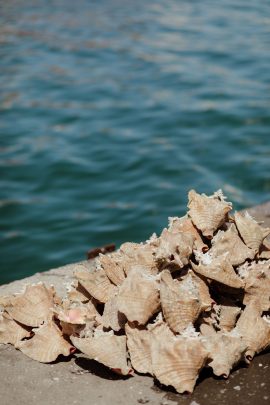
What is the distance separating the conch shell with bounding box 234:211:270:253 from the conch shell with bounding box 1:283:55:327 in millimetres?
936

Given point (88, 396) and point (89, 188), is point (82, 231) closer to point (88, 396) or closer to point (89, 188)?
point (89, 188)

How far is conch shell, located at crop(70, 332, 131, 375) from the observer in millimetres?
3148

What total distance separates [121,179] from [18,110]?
249cm

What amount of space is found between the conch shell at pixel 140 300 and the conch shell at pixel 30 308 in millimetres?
444

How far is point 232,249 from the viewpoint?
341 centimetres

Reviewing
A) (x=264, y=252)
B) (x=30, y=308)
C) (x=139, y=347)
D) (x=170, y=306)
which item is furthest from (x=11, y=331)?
(x=264, y=252)

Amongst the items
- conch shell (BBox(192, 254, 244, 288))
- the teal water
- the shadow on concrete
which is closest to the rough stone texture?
the shadow on concrete

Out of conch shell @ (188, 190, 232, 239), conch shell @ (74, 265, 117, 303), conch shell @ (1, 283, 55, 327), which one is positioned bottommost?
conch shell @ (1, 283, 55, 327)

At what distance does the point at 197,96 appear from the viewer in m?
10.5

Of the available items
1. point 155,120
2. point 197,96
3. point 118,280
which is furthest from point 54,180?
A: point 118,280

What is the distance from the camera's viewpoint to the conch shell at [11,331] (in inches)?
137

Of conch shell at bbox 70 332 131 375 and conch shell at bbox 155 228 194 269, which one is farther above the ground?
conch shell at bbox 155 228 194 269

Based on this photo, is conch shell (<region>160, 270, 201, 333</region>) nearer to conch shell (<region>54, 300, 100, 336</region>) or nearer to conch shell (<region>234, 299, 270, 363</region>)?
conch shell (<region>234, 299, 270, 363</region>)

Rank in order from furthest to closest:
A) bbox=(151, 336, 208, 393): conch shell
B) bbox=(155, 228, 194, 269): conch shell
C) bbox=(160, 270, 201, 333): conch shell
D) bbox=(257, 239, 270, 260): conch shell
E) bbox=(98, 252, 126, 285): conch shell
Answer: bbox=(257, 239, 270, 260): conch shell, bbox=(98, 252, 126, 285): conch shell, bbox=(155, 228, 194, 269): conch shell, bbox=(160, 270, 201, 333): conch shell, bbox=(151, 336, 208, 393): conch shell
